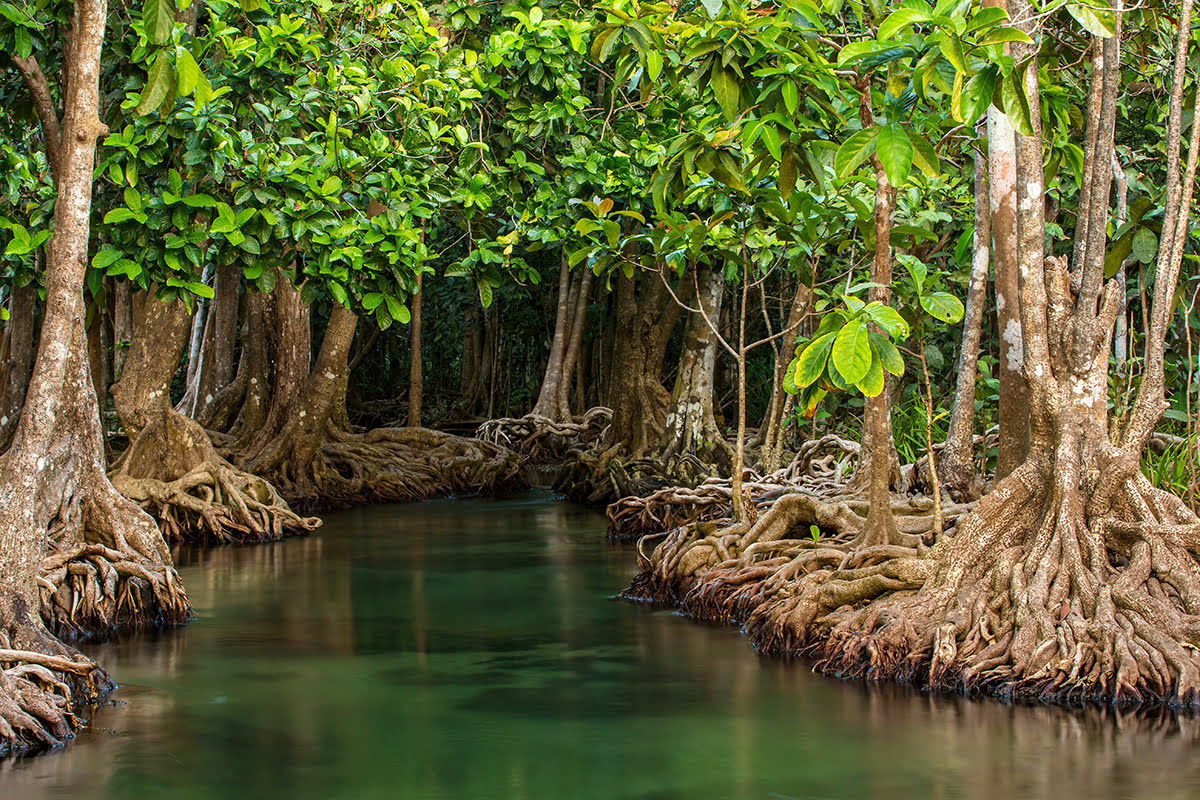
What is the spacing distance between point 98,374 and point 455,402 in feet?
33.8

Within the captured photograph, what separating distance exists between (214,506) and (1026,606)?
8.13 metres

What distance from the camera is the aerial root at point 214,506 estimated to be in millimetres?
11859

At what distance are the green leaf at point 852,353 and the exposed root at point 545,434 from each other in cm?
1329

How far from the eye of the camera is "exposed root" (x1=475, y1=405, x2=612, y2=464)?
63.8 feet

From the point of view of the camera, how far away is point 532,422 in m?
19.9

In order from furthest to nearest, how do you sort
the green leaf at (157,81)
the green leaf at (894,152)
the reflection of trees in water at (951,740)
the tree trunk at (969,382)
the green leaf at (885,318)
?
the tree trunk at (969,382)
the green leaf at (157,81)
the green leaf at (885,318)
the green leaf at (894,152)
the reflection of trees in water at (951,740)

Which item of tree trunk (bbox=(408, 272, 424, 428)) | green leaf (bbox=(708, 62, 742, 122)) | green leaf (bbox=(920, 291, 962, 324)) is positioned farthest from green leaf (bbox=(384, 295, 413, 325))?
tree trunk (bbox=(408, 272, 424, 428))

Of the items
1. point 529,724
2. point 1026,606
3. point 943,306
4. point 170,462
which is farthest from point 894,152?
point 170,462

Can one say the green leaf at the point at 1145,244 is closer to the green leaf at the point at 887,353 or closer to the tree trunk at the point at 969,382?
the tree trunk at the point at 969,382

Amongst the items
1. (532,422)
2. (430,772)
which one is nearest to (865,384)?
(430,772)

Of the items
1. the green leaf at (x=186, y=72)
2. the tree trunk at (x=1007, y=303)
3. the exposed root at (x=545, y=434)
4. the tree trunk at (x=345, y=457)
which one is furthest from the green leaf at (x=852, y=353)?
the exposed root at (x=545, y=434)

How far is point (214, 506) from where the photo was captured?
1212 centimetres

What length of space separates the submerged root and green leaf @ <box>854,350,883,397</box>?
1.16 m

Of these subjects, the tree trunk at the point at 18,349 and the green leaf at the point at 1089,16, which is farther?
the tree trunk at the point at 18,349
